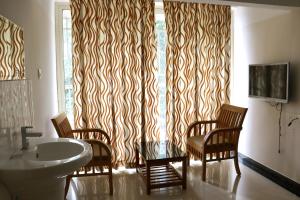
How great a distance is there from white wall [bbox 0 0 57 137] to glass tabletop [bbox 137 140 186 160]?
1165mm

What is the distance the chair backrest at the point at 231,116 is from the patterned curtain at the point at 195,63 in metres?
0.21

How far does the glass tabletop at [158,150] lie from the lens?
9.21ft

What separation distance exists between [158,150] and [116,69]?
124 centimetres

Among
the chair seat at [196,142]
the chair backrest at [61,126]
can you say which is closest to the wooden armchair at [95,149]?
the chair backrest at [61,126]

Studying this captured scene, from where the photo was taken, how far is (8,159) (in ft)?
4.56

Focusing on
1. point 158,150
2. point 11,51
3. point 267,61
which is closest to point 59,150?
point 11,51

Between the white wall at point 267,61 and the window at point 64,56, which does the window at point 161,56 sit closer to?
the white wall at point 267,61

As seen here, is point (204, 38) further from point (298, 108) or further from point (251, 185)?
point (251, 185)

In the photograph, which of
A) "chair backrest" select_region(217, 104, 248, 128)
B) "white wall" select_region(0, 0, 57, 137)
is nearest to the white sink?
"white wall" select_region(0, 0, 57, 137)

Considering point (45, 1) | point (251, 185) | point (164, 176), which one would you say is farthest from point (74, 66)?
point (251, 185)

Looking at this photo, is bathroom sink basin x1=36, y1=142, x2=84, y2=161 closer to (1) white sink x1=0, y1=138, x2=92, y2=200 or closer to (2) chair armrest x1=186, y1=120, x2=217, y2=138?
(1) white sink x1=0, y1=138, x2=92, y2=200

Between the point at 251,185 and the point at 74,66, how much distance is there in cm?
272

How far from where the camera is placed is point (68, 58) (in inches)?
139

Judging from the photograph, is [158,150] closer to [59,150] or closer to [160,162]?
[160,162]
